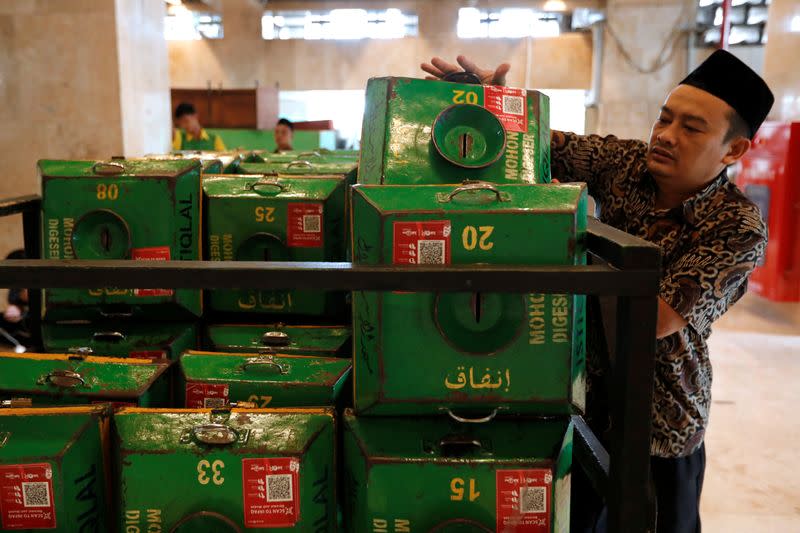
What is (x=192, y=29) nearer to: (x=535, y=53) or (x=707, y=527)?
(x=535, y=53)

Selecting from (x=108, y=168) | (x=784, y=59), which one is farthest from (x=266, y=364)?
(x=784, y=59)

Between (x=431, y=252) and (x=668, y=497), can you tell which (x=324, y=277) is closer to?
(x=431, y=252)

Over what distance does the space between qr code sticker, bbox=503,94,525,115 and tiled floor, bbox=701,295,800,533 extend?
2248 mm

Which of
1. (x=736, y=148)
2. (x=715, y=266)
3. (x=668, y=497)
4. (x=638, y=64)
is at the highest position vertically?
(x=638, y=64)

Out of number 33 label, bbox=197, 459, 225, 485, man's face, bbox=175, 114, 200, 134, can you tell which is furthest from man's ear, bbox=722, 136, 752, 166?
man's face, bbox=175, 114, 200, 134

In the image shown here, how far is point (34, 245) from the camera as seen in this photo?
2.02 meters

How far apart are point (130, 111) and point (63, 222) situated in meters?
3.82

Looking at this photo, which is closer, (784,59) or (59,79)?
(59,79)

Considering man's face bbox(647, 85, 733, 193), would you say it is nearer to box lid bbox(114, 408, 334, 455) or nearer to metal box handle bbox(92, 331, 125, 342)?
box lid bbox(114, 408, 334, 455)

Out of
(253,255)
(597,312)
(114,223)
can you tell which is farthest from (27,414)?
(597,312)

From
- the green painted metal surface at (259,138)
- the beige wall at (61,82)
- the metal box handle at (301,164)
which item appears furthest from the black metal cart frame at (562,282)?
the green painted metal surface at (259,138)

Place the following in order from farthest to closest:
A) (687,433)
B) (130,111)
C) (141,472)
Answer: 1. (130,111)
2. (687,433)
3. (141,472)

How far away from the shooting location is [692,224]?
A: 1.66 m

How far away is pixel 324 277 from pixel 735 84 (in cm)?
117
